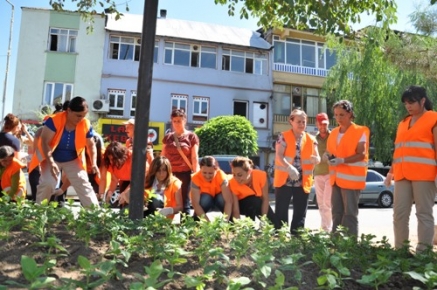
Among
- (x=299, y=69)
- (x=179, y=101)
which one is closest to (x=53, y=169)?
(x=179, y=101)

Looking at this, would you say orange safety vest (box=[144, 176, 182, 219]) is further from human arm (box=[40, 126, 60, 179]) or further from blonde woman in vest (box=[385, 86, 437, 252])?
blonde woman in vest (box=[385, 86, 437, 252])

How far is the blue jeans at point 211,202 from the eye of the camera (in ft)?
17.4

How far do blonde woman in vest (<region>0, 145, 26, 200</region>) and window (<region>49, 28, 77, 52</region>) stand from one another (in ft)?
63.0

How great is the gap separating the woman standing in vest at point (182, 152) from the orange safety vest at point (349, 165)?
1861mm

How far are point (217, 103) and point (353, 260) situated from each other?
22640mm

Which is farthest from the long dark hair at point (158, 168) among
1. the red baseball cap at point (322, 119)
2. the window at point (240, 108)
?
the window at point (240, 108)

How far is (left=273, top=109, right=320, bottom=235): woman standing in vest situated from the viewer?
498 cm

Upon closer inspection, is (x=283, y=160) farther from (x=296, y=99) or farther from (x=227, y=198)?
(x=296, y=99)

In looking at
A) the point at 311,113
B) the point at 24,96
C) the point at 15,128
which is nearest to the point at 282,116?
the point at 311,113

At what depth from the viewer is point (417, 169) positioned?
3984mm

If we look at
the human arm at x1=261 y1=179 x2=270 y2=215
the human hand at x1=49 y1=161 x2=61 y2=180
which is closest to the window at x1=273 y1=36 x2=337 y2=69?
the human arm at x1=261 y1=179 x2=270 y2=215

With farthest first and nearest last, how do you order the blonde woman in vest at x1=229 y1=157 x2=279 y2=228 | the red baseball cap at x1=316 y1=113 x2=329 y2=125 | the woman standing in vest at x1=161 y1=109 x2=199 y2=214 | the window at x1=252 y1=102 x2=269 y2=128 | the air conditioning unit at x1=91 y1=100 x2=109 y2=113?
the window at x1=252 y1=102 x2=269 y2=128, the air conditioning unit at x1=91 y1=100 x2=109 y2=113, the red baseball cap at x1=316 y1=113 x2=329 y2=125, the woman standing in vest at x1=161 y1=109 x2=199 y2=214, the blonde woman in vest at x1=229 y1=157 x2=279 y2=228

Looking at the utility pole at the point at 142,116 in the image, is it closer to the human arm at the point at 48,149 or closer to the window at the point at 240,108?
the human arm at the point at 48,149

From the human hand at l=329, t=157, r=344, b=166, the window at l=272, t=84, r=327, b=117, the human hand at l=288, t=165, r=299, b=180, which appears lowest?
the human hand at l=288, t=165, r=299, b=180
